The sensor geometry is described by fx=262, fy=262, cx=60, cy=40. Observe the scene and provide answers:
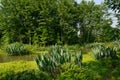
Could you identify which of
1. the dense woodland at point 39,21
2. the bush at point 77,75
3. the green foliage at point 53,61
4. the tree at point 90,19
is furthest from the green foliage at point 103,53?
the tree at point 90,19

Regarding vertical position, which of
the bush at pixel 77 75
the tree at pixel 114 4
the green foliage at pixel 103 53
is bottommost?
the bush at pixel 77 75

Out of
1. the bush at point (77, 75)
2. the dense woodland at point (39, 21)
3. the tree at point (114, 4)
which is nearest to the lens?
the tree at point (114, 4)

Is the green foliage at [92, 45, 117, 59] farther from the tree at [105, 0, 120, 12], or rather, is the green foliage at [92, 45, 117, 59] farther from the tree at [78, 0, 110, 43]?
the tree at [78, 0, 110, 43]

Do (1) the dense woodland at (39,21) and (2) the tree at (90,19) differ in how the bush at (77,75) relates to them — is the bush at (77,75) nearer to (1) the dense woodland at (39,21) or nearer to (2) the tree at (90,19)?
(1) the dense woodland at (39,21)

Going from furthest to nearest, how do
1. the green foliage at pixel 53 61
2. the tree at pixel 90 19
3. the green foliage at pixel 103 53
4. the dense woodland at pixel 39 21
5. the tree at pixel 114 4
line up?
the tree at pixel 90 19 < the dense woodland at pixel 39 21 < the green foliage at pixel 103 53 < the green foliage at pixel 53 61 < the tree at pixel 114 4

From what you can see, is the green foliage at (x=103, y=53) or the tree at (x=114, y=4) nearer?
the tree at (x=114, y=4)

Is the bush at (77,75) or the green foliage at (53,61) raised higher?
the green foliage at (53,61)

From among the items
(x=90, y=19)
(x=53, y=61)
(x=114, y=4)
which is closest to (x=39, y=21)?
(x=90, y=19)

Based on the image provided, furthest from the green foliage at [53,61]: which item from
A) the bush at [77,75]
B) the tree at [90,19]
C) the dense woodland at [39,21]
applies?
the tree at [90,19]

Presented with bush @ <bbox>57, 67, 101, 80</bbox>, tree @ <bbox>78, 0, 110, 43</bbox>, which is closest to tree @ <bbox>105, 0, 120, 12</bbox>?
bush @ <bbox>57, 67, 101, 80</bbox>

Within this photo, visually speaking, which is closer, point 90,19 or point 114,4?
point 114,4

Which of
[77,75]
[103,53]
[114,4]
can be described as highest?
[114,4]

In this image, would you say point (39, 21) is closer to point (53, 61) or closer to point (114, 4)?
point (53, 61)

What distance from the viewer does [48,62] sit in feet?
44.2
